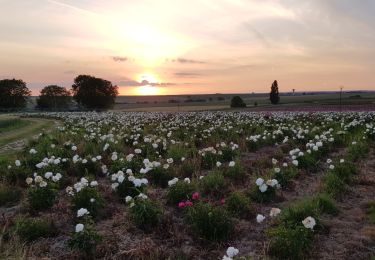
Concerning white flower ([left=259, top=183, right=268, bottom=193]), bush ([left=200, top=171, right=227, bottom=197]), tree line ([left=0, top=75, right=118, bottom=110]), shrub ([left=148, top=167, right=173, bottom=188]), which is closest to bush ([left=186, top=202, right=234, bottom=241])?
white flower ([left=259, top=183, right=268, bottom=193])

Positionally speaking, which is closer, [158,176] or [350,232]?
[350,232]

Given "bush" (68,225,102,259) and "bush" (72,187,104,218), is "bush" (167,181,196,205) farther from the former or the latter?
"bush" (68,225,102,259)

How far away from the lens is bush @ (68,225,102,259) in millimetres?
6703

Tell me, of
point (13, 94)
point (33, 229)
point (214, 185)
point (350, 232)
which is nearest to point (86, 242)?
point (33, 229)

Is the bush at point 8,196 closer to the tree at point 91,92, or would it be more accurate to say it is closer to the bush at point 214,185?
the bush at point 214,185

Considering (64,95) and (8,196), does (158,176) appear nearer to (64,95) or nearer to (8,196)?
(8,196)

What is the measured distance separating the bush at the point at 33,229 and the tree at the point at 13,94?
102778 mm

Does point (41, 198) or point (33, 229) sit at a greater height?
point (41, 198)

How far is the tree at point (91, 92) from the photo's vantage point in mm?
92188

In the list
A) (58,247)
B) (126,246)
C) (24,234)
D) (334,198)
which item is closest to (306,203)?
(334,198)

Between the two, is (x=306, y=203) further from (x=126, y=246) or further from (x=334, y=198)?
(x=126, y=246)

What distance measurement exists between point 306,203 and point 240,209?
4.16 ft

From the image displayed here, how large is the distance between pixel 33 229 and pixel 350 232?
218 inches

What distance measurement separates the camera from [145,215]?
7828 mm
